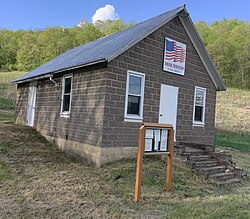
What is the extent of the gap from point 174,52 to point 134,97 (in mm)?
2891

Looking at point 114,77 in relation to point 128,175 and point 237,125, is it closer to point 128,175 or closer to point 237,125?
point 128,175

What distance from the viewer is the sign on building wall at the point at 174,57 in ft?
38.6

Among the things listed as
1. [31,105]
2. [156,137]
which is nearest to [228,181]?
[156,137]

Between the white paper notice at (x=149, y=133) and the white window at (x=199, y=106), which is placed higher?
the white window at (x=199, y=106)

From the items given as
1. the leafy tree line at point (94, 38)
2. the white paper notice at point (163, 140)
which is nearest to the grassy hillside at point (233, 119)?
the leafy tree line at point (94, 38)

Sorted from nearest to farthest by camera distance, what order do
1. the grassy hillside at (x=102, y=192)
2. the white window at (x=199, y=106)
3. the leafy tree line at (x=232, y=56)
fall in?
the grassy hillside at (x=102, y=192), the white window at (x=199, y=106), the leafy tree line at (x=232, y=56)

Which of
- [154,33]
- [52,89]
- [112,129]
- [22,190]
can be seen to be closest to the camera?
[22,190]

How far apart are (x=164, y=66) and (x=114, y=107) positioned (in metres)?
3.03

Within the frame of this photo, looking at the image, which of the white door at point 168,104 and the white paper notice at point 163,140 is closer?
the white paper notice at point 163,140

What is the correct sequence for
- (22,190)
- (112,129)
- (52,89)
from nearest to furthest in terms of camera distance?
1. (22,190)
2. (112,129)
3. (52,89)

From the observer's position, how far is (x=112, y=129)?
32.8 feet

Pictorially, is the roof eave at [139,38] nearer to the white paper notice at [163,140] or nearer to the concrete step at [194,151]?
the white paper notice at [163,140]

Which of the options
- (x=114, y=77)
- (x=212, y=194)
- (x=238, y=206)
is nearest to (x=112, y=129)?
(x=114, y=77)

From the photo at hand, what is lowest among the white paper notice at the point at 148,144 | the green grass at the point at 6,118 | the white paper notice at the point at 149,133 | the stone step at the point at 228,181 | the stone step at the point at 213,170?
the stone step at the point at 228,181
